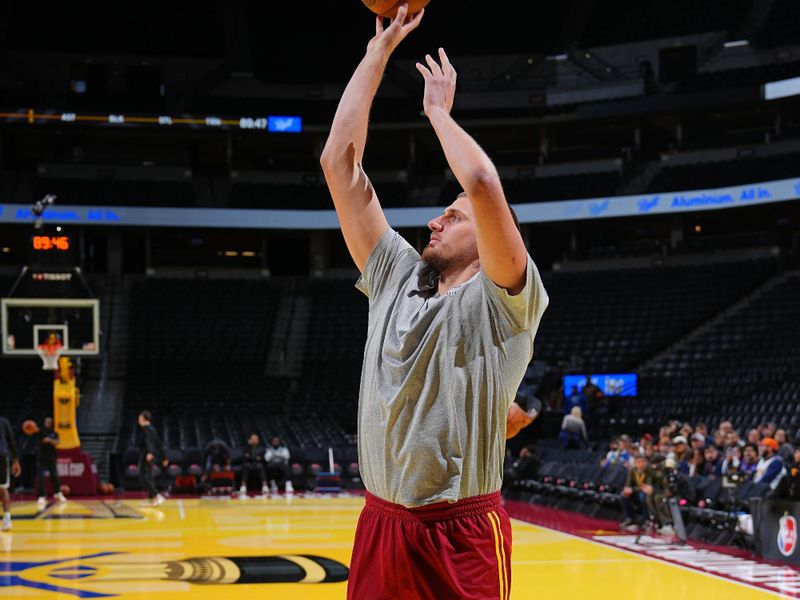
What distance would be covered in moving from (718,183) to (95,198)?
729 inches

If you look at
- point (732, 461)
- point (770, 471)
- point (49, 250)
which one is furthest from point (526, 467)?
point (49, 250)

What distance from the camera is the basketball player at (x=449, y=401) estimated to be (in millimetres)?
2533

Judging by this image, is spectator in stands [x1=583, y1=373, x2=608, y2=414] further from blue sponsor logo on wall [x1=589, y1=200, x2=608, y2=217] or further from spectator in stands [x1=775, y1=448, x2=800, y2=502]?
spectator in stands [x1=775, y1=448, x2=800, y2=502]

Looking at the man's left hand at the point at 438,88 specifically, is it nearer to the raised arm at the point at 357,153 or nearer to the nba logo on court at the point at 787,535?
the raised arm at the point at 357,153

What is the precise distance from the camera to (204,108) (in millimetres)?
33812

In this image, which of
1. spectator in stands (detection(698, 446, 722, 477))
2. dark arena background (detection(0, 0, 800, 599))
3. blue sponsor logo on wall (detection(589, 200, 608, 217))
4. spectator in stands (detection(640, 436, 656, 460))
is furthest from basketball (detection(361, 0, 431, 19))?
blue sponsor logo on wall (detection(589, 200, 608, 217))

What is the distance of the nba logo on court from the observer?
35.1 ft

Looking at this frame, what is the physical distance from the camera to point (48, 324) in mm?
20609

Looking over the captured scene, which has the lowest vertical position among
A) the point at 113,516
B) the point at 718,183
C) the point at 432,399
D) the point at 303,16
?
the point at 113,516

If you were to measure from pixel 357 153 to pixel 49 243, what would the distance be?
19.3 meters

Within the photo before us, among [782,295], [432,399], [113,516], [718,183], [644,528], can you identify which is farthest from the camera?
[718,183]

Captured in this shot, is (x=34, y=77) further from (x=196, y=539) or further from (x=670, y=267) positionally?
(x=196, y=539)

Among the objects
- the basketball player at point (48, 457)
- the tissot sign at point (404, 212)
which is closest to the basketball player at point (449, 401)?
the basketball player at point (48, 457)

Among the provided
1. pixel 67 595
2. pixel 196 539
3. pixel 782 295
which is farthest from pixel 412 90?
pixel 67 595
